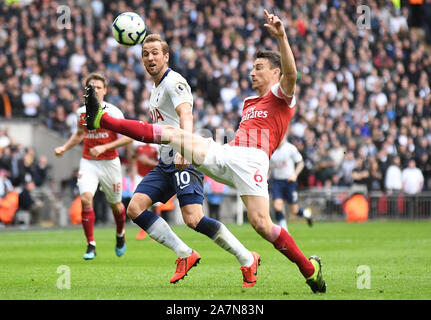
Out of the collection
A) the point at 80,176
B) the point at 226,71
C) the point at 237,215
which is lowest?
the point at 237,215

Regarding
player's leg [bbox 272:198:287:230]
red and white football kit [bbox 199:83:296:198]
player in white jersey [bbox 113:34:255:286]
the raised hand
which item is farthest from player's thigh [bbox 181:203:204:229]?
player's leg [bbox 272:198:287:230]

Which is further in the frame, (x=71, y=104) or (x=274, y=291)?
(x=71, y=104)

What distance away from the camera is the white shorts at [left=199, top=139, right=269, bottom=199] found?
8398 mm

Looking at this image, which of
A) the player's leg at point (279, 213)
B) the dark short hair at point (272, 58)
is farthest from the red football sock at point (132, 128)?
the player's leg at point (279, 213)

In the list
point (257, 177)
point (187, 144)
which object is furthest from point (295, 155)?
point (187, 144)

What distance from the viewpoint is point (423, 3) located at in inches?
1379

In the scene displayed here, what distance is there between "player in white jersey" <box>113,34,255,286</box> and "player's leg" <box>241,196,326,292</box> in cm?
83

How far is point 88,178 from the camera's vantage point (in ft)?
44.2

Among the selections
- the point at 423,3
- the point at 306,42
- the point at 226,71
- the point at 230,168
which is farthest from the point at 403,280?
the point at 423,3

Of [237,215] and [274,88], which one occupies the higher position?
[274,88]

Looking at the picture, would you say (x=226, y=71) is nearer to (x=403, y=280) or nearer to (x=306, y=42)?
(x=306, y=42)

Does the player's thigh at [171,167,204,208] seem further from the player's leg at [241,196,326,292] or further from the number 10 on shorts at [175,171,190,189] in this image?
the player's leg at [241,196,326,292]

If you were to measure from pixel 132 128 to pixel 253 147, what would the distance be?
1238 millimetres

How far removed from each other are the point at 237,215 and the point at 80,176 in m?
12.5
